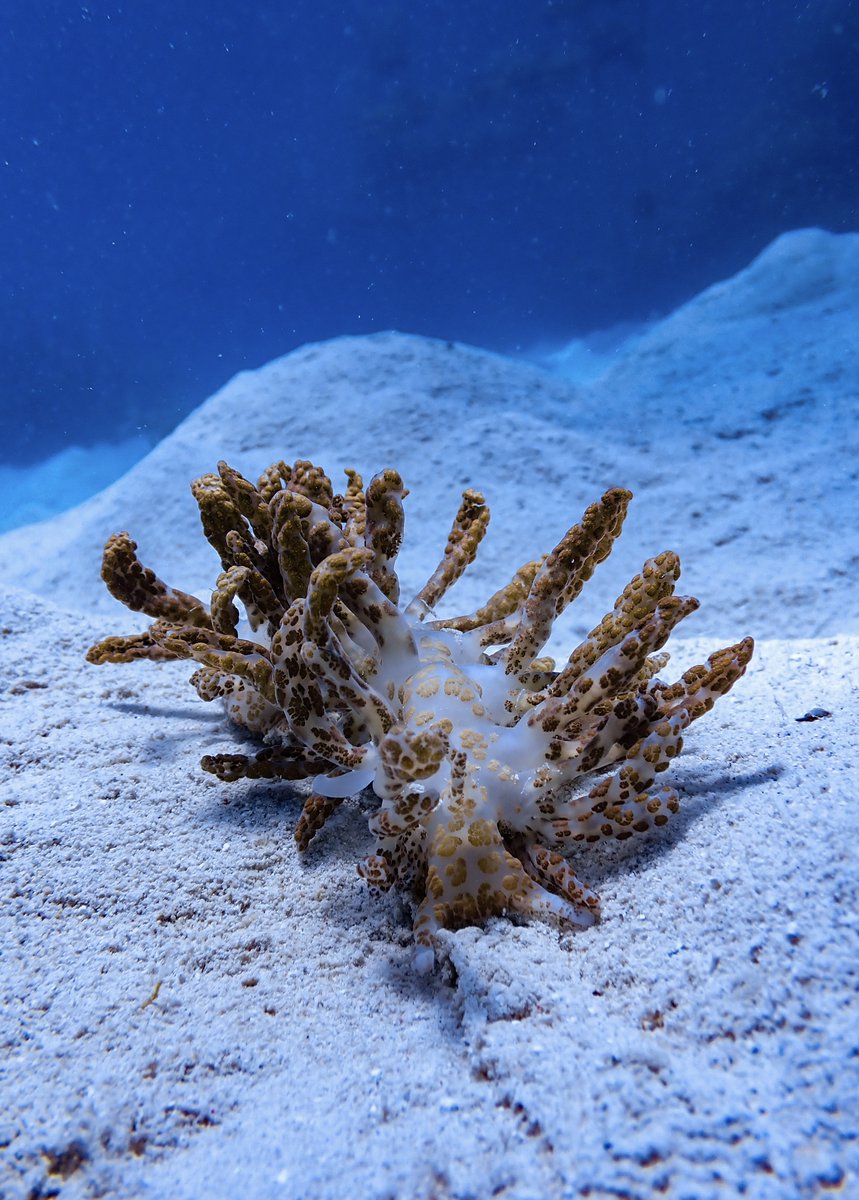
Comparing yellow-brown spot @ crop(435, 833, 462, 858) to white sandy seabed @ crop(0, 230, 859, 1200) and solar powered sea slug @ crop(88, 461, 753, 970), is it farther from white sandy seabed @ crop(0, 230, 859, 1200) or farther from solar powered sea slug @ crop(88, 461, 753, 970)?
white sandy seabed @ crop(0, 230, 859, 1200)

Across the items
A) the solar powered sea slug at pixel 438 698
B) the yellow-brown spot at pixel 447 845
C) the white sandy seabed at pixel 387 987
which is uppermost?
the solar powered sea slug at pixel 438 698

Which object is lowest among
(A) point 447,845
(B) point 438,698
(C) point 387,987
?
A: (C) point 387,987

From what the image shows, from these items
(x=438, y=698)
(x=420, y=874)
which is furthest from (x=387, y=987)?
→ (x=438, y=698)

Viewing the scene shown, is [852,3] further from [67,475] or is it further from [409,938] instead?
[67,475]

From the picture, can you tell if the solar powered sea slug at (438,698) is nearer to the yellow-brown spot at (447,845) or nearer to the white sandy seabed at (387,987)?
the yellow-brown spot at (447,845)

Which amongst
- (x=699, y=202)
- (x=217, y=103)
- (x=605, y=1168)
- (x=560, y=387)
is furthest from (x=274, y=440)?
(x=217, y=103)

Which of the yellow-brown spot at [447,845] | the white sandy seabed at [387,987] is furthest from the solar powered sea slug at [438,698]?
the white sandy seabed at [387,987]

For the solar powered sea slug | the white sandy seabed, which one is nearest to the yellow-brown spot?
the solar powered sea slug

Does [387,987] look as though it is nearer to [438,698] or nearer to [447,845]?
[447,845]

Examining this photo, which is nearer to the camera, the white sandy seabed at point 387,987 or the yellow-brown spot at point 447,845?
the white sandy seabed at point 387,987
